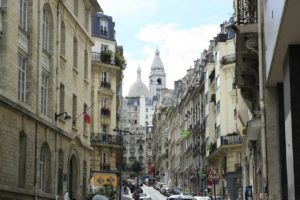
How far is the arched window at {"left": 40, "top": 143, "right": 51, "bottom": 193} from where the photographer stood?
35991 mm

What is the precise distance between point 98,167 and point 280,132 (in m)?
54.7

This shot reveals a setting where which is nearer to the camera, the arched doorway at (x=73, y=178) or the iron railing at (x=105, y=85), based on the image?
the arched doorway at (x=73, y=178)

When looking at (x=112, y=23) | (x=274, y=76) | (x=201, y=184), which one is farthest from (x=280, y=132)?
(x=201, y=184)

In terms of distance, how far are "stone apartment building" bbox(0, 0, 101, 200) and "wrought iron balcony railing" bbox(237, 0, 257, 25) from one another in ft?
31.1

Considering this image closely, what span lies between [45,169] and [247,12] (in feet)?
48.3

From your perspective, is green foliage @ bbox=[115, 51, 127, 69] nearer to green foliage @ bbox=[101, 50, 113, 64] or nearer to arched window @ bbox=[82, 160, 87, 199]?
green foliage @ bbox=[101, 50, 113, 64]

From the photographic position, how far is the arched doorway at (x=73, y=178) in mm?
43706

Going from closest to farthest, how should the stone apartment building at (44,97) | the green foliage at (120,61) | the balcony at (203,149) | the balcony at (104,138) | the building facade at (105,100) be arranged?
the stone apartment building at (44,97), the balcony at (104,138), the building facade at (105,100), the green foliage at (120,61), the balcony at (203,149)

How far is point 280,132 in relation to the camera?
19.6 metres

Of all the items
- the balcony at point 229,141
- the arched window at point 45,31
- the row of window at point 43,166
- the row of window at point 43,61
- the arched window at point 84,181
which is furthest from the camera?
the balcony at point 229,141

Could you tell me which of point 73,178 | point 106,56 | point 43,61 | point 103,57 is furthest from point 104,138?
point 43,61

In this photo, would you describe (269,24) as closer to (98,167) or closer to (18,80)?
(18,80)

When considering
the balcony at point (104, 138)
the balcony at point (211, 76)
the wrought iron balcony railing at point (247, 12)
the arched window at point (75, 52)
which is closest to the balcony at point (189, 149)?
the balcony at point (211, 76)

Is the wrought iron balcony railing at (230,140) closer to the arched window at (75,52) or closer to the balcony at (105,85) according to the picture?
the balcony at (105,85)
